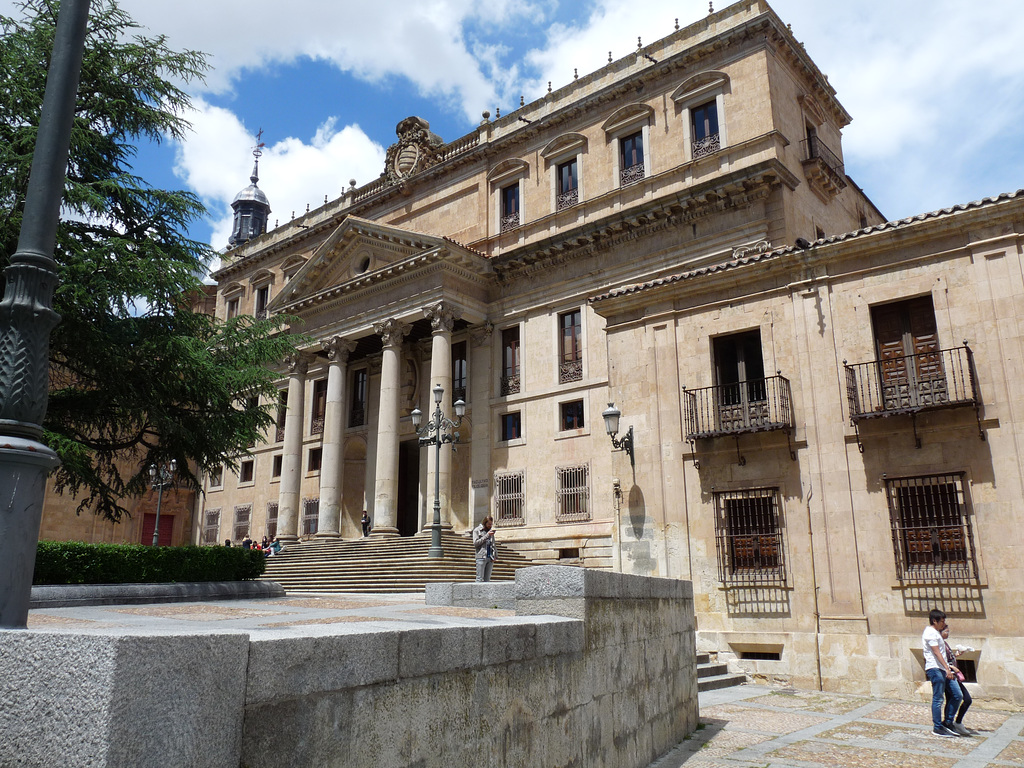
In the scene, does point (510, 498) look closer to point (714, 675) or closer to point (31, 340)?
point (714, 675)

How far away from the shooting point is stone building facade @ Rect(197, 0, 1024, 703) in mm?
13266

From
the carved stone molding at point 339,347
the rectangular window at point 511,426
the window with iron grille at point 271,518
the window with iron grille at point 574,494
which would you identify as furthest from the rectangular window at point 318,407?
the window with iron grille at point 574,494

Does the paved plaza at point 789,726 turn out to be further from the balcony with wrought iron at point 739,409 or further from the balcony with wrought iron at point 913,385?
the balcony with wrought iron at point 739,409

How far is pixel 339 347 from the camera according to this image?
32125 mm

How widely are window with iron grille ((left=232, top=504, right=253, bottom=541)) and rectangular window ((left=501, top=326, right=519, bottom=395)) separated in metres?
16.6

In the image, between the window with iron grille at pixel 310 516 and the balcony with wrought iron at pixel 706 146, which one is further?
the window with iron grille at pixel 310 516

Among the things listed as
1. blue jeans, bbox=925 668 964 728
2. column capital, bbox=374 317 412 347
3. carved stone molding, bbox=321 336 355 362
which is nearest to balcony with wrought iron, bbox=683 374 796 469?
blue jeans, bbox=925 668 964 728

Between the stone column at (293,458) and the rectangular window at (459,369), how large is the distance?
22.0 feet

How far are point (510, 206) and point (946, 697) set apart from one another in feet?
82.3

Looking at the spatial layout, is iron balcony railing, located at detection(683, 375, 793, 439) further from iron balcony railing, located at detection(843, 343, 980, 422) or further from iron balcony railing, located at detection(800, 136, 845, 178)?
iron balcony railing, located at detection(800, 136, 845, 178)

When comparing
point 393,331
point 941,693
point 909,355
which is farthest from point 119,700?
point 393,331

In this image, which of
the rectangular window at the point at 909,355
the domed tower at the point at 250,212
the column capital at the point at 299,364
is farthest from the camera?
the domed tower at the point at 250,212

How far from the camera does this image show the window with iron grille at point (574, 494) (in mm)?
25703

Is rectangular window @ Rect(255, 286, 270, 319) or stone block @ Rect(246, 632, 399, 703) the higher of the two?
rectangular window @ Rect(255, 286, 270, 319)
